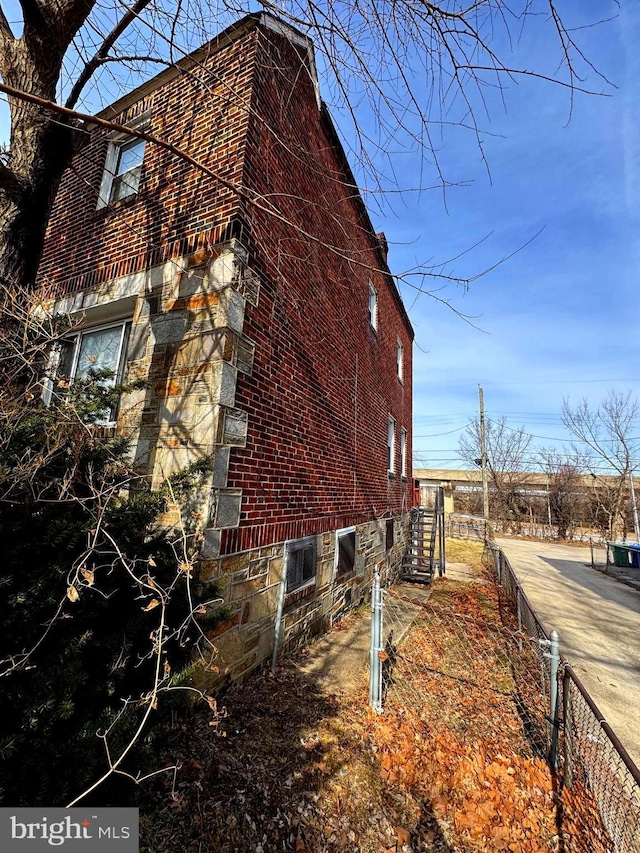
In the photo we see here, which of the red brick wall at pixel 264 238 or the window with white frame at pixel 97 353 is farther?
the window with white frame at pixel 97 353

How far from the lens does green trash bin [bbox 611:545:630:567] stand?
14.6 metres

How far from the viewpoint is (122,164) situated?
5992 millimetres

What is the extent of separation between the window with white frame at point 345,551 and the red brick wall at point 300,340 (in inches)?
8.8

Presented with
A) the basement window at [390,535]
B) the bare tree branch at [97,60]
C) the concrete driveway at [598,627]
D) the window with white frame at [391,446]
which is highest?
the bare tree branch at [97,60]

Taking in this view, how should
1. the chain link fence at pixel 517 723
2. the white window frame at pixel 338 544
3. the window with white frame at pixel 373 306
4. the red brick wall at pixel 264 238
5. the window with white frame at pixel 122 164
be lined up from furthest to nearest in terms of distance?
the window with white frame at pixel 373 306 → the white window frame at pixel 338 544 → the window with white frame at pixel 122 164 → the red brick wall at pixel 264 238 → the chain link fence at pixel 517 723

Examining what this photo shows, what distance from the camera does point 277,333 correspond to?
15.9 feet

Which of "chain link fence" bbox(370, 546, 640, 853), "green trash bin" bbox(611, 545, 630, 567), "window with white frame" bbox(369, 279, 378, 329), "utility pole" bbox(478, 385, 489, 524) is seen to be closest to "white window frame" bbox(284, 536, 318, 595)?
"chain link fence" bbox(370, 546, 640, 853)

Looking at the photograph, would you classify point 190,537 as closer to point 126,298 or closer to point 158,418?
point 158,418

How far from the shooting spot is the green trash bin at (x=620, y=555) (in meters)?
14.6

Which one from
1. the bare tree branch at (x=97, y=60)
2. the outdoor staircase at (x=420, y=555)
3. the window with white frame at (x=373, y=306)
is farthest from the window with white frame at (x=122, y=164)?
the outdoor staircase at (x=420, y=555)

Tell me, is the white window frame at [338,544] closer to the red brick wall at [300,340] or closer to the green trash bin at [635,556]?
the red brick wall at [300,340]

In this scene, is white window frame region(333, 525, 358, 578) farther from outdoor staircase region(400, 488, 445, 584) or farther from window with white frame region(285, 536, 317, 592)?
outdoor staircase region(400, 488, 445, 584)

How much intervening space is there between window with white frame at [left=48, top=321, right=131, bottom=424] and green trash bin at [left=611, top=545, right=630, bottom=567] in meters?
18.6

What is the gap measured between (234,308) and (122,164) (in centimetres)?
435
